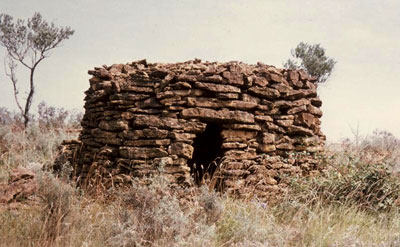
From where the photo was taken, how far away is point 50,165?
29.0 feet

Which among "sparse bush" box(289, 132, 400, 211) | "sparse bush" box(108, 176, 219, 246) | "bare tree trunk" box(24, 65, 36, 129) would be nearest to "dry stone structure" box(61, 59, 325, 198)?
"sparse bush" box(289, 132, 400, 211)

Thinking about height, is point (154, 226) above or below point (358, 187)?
below

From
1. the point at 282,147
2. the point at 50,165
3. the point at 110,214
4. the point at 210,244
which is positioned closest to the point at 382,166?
the point at 282,147

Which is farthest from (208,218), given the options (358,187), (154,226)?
(358,187)

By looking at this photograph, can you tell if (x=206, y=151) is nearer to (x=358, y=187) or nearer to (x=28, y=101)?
(x=358, y=187)

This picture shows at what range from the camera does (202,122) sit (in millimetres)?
6617

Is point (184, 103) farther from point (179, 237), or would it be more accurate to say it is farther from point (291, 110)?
point (179, 237)

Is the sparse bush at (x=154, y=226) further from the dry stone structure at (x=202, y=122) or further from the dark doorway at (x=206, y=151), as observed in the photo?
the dark doorway at (x=206, y=151)

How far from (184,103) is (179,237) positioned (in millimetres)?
2799

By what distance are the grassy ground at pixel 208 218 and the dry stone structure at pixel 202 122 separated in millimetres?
554

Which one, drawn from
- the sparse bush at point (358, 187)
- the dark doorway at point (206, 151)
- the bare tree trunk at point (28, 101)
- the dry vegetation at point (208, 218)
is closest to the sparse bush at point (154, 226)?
the dry vegetation at point (208, 218)

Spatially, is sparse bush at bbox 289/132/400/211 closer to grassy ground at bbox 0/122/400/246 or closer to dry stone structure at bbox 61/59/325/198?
grassy ground at bbox 0/122/400/246

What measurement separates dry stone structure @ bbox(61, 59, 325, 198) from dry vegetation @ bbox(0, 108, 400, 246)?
562 millimetres

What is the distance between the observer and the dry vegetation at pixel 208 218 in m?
4.29
